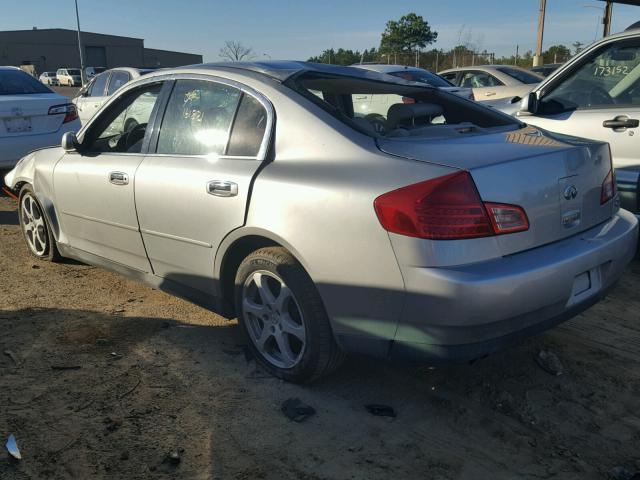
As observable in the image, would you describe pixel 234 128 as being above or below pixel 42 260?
above

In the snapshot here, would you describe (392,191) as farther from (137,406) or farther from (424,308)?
(137,406)

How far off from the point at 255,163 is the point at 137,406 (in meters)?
1.34

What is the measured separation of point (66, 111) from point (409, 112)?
5937 millimetres

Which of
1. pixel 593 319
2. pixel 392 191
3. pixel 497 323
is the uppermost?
pixel 392 191

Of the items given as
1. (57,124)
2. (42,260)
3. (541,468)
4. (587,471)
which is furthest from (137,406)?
(57,124)

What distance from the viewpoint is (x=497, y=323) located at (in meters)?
2.47

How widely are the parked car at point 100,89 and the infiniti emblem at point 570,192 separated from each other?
406 inches

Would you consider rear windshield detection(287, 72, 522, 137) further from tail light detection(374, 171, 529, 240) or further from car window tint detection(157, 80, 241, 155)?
tail light detection(374, 171, 529, 240)

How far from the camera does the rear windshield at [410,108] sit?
10.9 ft

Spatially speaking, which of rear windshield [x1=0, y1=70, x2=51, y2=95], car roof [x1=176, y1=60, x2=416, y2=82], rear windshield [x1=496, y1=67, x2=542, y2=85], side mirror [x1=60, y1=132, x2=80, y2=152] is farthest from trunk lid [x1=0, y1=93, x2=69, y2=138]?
rear windshield [x1=496, y1=67, x2=542, y2=85]

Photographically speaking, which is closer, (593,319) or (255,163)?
(255,163)

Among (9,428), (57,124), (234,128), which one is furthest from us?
(57,124)

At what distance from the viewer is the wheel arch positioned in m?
2.89

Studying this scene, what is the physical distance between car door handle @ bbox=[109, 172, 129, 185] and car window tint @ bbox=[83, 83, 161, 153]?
0.19m
